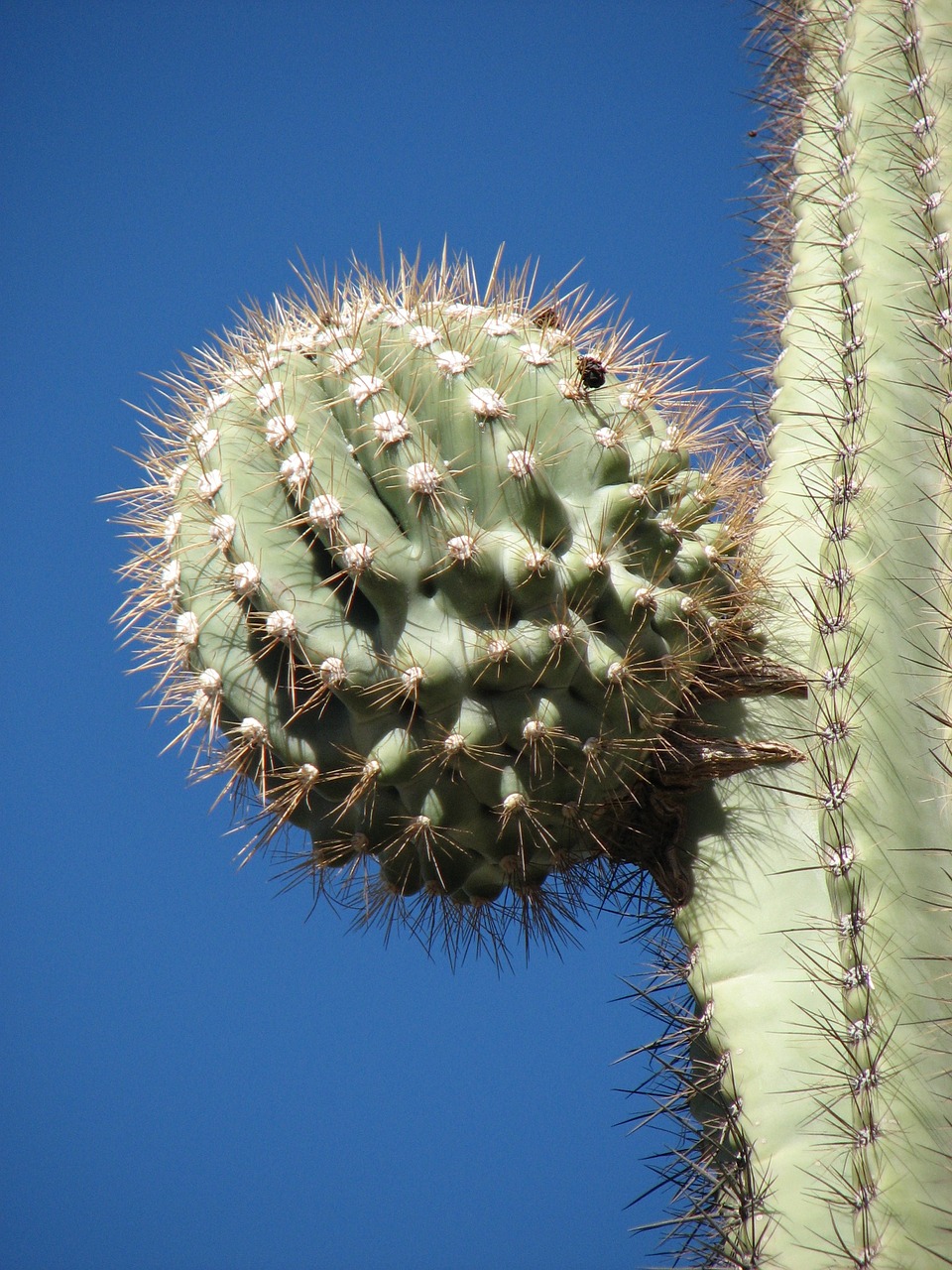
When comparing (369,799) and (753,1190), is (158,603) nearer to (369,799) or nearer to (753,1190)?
(369,799)

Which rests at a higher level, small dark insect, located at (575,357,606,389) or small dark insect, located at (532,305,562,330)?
small dark insect, located at (532,305,562,330)

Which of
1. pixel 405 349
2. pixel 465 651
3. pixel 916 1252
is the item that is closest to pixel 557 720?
pixel 465 651

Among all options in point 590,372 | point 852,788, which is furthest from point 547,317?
point 852,788

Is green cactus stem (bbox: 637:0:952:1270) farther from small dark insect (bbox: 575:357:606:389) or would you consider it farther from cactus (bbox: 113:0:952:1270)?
small dark insect (bbox: 575:357:606:389)

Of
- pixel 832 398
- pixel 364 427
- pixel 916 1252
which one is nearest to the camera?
pixel 916 1252

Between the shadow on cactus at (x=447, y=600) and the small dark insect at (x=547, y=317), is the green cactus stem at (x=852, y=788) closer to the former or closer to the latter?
the shadow on cactus at (x=447, y=600)

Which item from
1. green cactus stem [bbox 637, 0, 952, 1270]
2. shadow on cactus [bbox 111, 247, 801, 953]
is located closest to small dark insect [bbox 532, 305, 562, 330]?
shadow on cactus [bbox 111, 247, 801, 953]

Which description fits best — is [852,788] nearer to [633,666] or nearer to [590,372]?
[633,666]

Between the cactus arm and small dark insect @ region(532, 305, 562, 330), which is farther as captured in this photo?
small dark insect @ region(532, 305, 562, 330)
